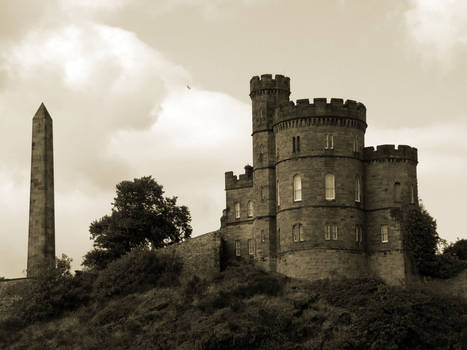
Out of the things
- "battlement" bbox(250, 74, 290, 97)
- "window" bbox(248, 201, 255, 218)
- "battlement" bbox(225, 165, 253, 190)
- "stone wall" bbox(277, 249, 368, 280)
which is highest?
"battlement" bbox(250, 74, 290, 97)

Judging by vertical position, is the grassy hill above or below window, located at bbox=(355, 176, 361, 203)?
below

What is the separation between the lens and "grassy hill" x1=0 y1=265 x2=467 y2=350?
68.8 m

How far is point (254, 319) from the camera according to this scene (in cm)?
7112

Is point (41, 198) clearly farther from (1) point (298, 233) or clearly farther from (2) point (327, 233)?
(2) point (327, 233)

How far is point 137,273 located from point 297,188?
13.1 metres

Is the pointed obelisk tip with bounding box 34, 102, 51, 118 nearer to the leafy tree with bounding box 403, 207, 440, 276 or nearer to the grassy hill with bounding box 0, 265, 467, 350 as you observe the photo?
the grassy hill with bounding box 0, 265, 467, 350

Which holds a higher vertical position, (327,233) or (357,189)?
(357,189)

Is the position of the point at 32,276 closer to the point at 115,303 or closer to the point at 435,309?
the point at 115,303

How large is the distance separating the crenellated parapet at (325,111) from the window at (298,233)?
24.7ft

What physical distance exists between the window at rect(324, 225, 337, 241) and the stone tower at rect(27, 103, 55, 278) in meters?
19.9

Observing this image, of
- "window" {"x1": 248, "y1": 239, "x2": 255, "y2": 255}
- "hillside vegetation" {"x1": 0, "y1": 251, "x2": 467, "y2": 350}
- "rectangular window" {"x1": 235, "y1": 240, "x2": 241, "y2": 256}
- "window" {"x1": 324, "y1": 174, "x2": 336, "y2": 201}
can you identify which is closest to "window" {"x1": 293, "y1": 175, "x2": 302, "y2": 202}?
"window" {"x1": 324, "y1": 174, "x2": 336, "y2": 201}

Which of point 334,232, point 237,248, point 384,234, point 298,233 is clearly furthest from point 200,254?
point 384,234

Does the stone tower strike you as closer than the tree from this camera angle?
Yes

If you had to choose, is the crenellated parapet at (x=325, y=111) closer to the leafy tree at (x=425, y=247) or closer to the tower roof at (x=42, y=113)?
the leafy tree at (x=425, y=247)
